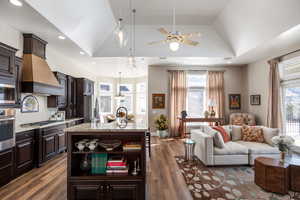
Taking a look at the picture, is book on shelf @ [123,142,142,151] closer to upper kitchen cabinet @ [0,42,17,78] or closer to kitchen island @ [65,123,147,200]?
kitchen island @ [65,123,147,200]

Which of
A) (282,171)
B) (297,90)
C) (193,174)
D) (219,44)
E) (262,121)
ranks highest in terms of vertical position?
(219,44)

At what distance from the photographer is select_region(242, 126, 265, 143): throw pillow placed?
14.1 feet

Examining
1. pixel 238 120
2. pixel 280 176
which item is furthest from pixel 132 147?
pixel 238 120

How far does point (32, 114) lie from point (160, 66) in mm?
5119

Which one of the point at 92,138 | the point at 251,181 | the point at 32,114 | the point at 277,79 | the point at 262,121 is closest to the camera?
the point at 92,138

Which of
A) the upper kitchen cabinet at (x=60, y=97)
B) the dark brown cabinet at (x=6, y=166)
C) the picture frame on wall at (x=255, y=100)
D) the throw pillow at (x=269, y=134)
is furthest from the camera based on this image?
the picture frame on wall at (x=255, y=100)

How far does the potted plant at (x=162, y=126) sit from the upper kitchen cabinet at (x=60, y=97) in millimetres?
3648

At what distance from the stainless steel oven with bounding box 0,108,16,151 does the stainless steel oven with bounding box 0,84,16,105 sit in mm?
252

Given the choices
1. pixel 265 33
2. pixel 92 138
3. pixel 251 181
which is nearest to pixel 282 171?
pixel 251 181

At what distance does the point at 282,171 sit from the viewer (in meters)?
2.60

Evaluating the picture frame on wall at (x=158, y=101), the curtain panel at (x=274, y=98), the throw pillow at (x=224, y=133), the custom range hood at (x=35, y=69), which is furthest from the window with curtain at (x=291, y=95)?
the custom range hood at (x=35, y=69)

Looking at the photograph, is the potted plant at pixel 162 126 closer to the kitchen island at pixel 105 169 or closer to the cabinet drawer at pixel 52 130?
the cabinet drawer at pixel 52 130

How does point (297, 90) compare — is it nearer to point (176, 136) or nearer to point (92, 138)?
point (176, 136)

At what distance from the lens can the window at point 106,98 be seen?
32.7ft
